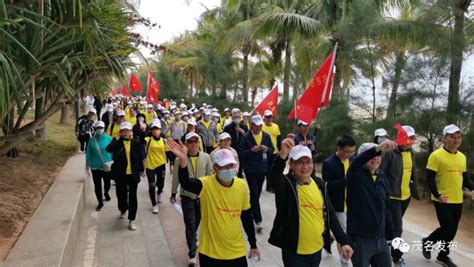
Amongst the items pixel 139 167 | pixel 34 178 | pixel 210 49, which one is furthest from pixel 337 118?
pixel 210 49

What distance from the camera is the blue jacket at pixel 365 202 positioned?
12.1 feet

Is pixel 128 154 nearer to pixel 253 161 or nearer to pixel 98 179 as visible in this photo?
pixel 98 179

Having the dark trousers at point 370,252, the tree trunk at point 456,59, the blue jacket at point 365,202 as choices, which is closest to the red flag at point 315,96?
the blue jacket at point 365,202

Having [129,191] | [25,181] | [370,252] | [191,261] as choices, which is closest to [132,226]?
[129,191]

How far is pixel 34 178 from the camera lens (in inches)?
307

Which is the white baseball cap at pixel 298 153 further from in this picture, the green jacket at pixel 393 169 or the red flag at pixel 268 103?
the red flag at pixel 268 103

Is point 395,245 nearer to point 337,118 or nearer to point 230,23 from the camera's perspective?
point 337,118

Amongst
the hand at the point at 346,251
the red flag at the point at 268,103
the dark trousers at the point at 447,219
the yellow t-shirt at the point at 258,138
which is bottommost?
the dark trousers at the point at 447,219

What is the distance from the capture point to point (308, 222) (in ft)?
10.8

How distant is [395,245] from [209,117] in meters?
6.92

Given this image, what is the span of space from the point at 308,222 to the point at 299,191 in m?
0.26

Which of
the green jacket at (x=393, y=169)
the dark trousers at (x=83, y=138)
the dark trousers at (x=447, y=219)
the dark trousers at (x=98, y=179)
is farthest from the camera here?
the dark trousers at (x=83, y=138)

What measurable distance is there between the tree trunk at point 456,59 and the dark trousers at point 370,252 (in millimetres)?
6180

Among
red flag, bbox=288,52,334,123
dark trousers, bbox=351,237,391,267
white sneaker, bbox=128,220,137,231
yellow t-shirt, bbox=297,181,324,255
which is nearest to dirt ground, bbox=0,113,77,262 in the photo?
white sneaker, bbox=128,220,137,231
